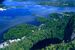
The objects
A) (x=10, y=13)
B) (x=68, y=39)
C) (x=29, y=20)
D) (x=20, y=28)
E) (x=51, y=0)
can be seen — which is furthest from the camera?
(x=51, y=0)

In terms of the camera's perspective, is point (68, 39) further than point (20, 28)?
No

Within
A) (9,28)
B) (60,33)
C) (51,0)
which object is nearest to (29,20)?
(9,28)

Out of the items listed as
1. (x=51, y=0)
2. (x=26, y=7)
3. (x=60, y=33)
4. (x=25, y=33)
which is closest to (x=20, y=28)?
(x=25, y=33)

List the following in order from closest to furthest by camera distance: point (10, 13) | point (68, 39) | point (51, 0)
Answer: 1. point (68, 39)
2. point (10, 13)
3. point (51, 0)

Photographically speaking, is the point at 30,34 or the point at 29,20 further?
the point at 29,20

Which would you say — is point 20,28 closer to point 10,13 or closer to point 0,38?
point 0,38

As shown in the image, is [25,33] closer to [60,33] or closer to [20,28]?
[20,28]
